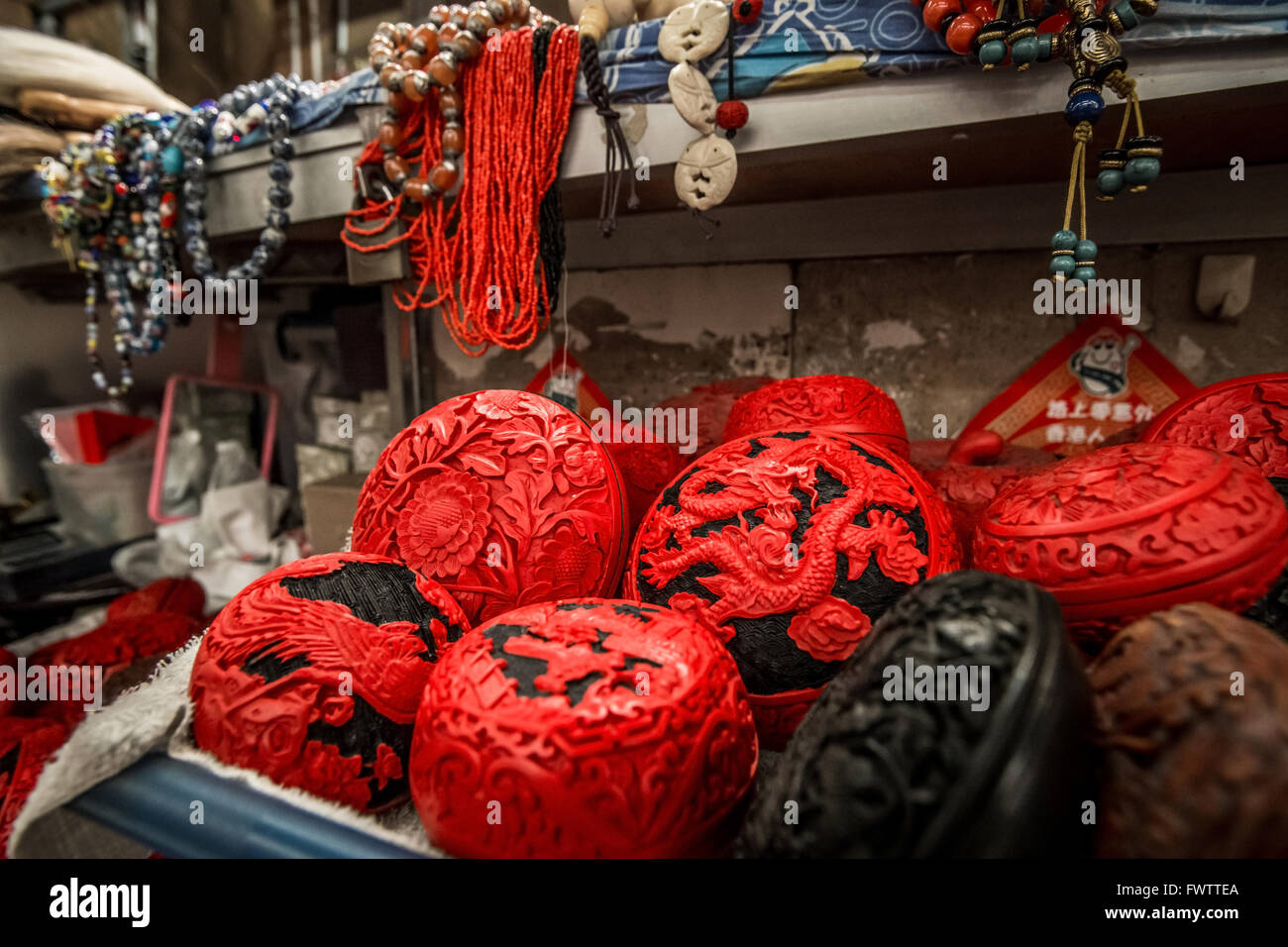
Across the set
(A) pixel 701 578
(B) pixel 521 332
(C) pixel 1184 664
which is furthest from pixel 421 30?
(C) pixel 1184 664

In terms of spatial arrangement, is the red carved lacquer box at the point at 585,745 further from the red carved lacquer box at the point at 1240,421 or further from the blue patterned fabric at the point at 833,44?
the blue patterned fabric at the point at 833,44

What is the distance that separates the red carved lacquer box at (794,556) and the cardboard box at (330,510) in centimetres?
129

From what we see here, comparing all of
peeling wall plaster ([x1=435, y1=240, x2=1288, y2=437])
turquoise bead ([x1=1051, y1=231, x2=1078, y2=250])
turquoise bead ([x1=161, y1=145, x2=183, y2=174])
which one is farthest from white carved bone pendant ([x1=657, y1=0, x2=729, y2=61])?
turquoise bead ([x1=161, y1=145, x2=183, y2=174])

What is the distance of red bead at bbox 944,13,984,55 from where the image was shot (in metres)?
0.84

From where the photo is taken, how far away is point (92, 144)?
169 cm

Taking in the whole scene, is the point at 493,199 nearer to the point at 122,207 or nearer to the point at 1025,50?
the point at 1025,50

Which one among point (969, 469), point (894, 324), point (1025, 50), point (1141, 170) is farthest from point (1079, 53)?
point (894, 324)

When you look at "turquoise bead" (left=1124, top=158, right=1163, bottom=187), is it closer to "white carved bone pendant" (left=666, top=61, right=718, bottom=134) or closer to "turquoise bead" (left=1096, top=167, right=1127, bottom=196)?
"turquoise bead" (left=1096, top=167, right=1127, bottom=196)

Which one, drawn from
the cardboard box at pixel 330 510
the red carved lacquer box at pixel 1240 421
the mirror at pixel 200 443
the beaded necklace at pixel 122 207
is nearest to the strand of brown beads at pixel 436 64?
the beaded necklace at pixel 122 207

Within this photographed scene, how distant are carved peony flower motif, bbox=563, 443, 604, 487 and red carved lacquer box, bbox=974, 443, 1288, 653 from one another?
49cm

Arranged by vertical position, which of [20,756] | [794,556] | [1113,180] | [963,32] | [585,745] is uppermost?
[963,32]

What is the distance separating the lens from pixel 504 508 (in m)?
0.84

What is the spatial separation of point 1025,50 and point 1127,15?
11cm

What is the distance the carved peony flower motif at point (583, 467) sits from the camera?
855 millimetres
